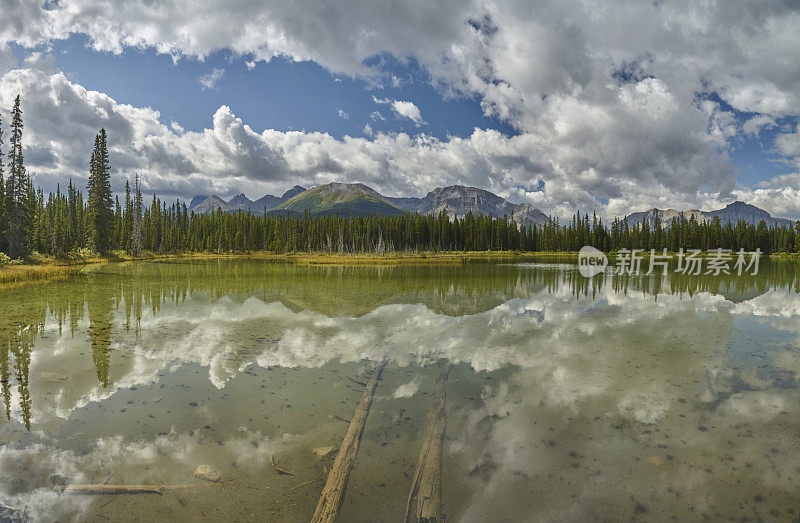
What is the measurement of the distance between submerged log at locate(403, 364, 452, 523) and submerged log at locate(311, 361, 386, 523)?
0.96 m

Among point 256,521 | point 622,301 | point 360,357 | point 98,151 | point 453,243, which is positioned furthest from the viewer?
point 453,243

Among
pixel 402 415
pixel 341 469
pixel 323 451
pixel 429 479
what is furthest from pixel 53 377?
pixel 429 479

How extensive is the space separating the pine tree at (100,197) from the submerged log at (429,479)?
8739cm

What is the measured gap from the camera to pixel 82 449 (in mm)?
6648

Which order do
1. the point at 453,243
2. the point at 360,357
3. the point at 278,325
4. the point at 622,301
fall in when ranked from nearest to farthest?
1. the point at 360,357
2. the point at 278,325
3. the point at 622,301
4. the point at 453,243

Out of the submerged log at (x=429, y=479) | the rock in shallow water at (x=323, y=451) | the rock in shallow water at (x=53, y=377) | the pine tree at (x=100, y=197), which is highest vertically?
the pine tree at (x=100, y=197)

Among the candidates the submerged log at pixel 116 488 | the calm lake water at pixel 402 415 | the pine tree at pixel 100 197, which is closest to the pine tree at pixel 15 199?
the pine tree at pixel 100 197

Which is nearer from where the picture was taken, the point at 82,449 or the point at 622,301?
the point at 82,449

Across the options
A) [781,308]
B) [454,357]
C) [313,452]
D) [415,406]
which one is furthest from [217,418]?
[781,308]

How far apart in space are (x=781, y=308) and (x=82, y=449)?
3234 centimetres

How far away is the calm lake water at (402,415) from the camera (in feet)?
17.8

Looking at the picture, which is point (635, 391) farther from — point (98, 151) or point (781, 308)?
point (98, 151)

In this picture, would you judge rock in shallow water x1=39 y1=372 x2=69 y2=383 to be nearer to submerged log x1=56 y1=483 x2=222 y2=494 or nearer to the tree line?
submerged log x1=56 y1=483 x2=222 y2=494

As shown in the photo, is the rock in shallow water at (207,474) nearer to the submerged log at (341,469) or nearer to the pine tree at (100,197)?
the submerged log at (341,469)
